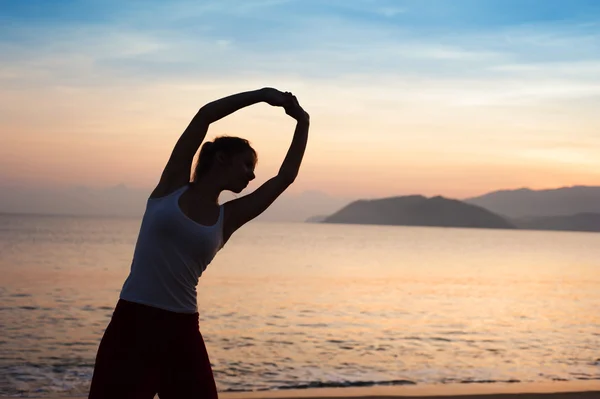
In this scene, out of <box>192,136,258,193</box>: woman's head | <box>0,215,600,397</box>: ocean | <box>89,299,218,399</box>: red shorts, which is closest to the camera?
<box>89,299,218,399</box>: red shorts

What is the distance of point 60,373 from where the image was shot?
37.7ft

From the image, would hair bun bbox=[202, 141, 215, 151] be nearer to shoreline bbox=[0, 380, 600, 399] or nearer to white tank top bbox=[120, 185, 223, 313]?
white tank top bbox=[120, 185, 223, 313]

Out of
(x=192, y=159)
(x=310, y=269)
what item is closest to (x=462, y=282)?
(x=310, y=269)

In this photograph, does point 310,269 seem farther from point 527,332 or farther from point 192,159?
point 192,159

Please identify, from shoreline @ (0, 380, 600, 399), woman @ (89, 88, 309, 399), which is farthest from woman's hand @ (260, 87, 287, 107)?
shoreline @ (0, 380, 600, 399)

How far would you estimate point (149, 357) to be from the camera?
118 inches

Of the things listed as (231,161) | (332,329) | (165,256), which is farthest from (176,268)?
(332,329)

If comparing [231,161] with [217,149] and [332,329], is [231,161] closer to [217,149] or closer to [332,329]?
[217,149]

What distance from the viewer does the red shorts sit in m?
2.94

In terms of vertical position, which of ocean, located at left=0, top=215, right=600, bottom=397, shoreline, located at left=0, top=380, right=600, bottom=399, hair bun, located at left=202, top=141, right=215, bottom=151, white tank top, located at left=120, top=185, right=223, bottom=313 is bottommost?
ocean, located at left=0, top=215, right=600, bottom=397

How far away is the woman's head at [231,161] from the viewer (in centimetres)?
308

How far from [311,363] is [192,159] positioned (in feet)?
33.9

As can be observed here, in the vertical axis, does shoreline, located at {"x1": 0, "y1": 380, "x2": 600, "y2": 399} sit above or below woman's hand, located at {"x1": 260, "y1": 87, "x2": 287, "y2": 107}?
below

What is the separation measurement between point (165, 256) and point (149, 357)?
412mm
